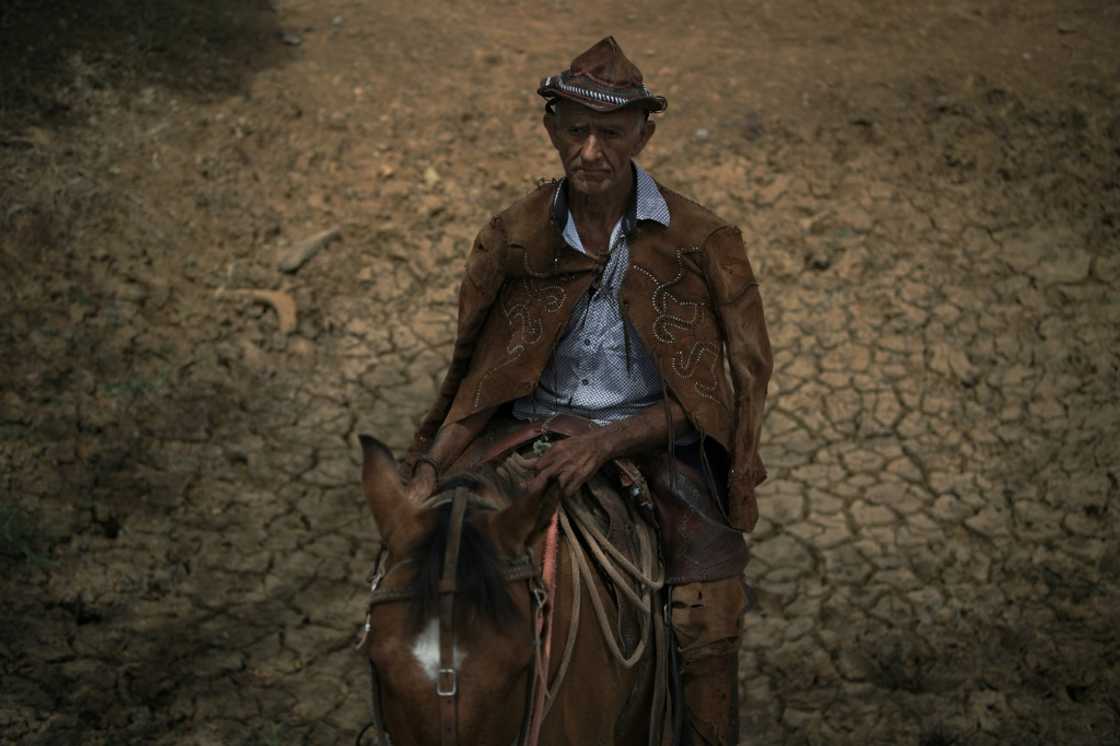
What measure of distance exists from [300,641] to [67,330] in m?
2.66

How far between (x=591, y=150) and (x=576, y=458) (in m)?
0.83

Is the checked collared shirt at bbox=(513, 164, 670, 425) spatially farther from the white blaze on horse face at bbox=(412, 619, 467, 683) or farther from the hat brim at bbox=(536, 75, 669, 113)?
the white blaze on horse face at bbox=(412, 619, 467, 683)

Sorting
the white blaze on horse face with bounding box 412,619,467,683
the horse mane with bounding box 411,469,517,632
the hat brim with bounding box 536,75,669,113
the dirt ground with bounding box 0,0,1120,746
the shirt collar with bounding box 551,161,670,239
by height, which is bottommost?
the dirt ground with bounding box 0,0,1120,746

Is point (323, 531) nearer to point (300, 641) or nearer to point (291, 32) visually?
point (300, 641)

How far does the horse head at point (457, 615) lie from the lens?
2.61 meters

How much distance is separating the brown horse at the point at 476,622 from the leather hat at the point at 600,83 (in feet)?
3.38

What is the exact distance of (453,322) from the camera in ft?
24.8

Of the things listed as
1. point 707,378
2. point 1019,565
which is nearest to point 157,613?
point 707,378

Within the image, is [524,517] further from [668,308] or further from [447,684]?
[668,308]

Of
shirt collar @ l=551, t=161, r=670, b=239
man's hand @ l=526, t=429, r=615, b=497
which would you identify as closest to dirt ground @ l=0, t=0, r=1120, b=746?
man's hand @ l=526, t=429, r=615, b=497

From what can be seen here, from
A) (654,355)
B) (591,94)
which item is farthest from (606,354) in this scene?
(591,94)

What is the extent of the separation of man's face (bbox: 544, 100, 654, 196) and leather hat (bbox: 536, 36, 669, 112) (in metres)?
0.04

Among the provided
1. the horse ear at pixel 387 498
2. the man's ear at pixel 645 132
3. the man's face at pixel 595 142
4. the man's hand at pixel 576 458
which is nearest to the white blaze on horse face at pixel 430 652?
the horse ear at pixel 387 498

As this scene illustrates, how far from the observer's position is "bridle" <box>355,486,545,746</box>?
8.47 ft
